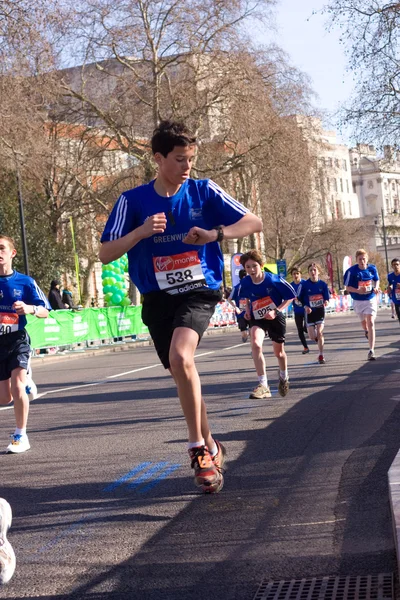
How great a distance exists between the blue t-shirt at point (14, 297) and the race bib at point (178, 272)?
10.4 ft

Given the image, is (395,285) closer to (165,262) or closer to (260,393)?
(260,393)

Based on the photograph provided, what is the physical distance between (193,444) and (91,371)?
48.4 feet

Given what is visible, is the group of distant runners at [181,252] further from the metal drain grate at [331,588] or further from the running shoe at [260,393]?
the running shoe at [260,393]

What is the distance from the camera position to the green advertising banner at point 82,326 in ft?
96.1

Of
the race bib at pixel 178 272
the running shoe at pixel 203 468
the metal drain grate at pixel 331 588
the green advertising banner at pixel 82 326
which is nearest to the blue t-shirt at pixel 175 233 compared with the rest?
the race bib at pixel 178 272

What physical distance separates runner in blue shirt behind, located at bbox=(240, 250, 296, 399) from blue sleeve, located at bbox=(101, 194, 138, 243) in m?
6.49

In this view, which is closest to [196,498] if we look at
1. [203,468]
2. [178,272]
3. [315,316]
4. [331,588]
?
[203,468]

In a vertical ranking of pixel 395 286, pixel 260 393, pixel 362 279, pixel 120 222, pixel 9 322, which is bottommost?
pixel 260 393

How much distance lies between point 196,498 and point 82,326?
26595 mm

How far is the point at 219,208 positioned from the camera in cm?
649

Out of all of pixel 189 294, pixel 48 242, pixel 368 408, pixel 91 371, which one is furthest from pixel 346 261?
pixel 189 294

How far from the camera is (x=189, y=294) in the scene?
6441mm

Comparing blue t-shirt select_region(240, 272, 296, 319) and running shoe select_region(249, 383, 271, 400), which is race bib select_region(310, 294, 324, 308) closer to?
blue t-shirt select_region(240, 272, 296, 319)

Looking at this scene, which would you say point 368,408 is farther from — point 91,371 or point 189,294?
point 91,371
